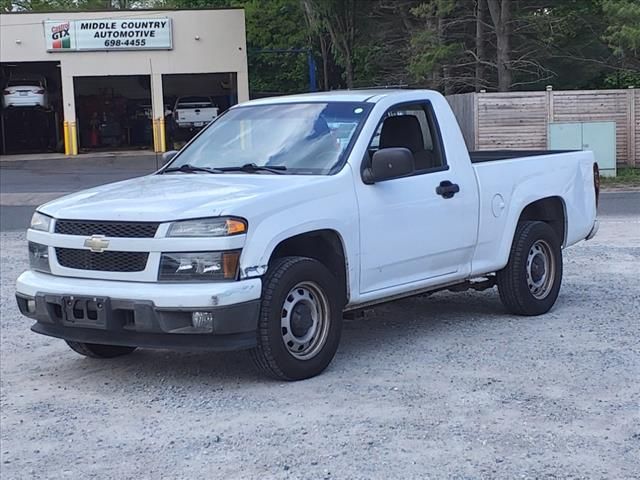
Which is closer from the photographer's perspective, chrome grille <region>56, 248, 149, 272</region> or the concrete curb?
chrome grille <region>56, 248, 149, 272</region>

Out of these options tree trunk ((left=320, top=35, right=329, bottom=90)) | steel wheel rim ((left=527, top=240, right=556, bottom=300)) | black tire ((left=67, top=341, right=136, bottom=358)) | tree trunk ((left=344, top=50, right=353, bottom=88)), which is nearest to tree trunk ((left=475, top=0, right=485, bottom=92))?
tree trunk ((left=344, top=50, right=353, bottom=88))

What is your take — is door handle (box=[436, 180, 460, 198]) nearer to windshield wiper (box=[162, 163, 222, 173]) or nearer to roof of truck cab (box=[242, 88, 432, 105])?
roof of truck cab (box=[242, 88, 432, 105])

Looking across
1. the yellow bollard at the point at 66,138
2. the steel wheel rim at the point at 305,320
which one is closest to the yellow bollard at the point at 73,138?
the yellow bollard at the point at 66,138

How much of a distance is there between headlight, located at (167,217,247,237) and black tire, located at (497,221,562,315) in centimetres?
302

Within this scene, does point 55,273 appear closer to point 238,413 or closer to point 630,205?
point 238,413

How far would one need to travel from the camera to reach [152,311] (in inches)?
230

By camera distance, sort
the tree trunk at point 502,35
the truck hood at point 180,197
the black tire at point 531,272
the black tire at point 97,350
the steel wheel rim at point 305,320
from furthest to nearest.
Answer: the tree trunk at point 502,35, the black tire at point 531,272, the black tire at point 97,350, the steel wheel rim at point 305,320, the truck hood at point 180,197

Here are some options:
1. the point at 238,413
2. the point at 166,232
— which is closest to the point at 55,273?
the point at 166,232

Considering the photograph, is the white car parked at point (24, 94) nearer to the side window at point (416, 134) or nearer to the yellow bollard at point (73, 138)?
the yellow bollard at point (73, 138)

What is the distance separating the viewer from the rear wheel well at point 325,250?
648 cm

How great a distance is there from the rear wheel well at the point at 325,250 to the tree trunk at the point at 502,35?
2174cm

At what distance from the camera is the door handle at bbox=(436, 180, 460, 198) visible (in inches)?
285

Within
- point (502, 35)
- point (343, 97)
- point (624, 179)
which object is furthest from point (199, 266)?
point (502, 35)

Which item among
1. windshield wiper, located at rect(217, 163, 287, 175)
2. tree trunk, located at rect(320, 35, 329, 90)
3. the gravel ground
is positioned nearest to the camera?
the gravel ground
